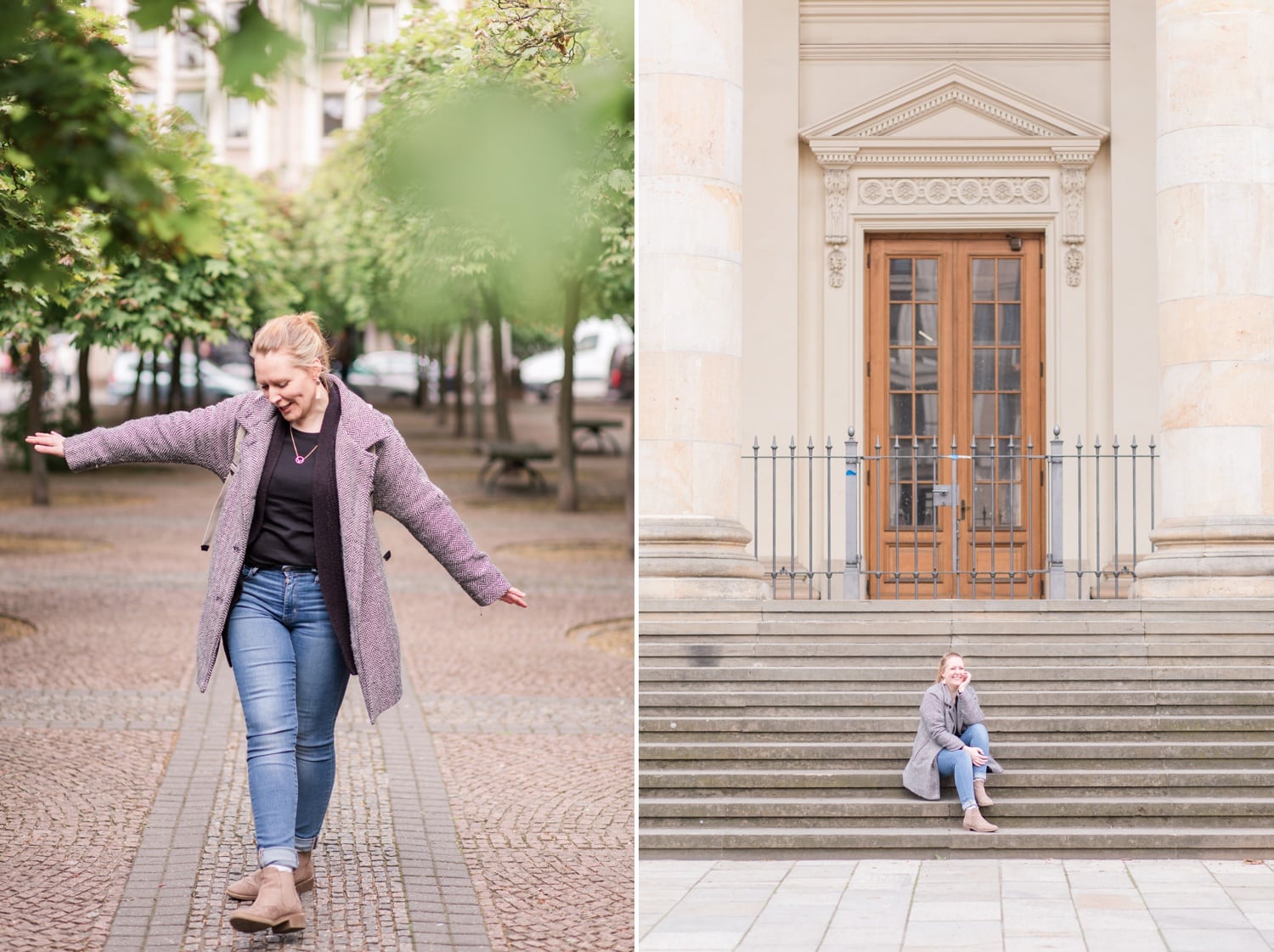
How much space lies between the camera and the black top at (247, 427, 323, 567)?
16.9ft

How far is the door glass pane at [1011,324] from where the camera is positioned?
46.1 ft

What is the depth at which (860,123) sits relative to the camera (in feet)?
45.1

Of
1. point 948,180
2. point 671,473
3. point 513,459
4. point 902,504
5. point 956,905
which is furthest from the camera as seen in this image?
point 513,459

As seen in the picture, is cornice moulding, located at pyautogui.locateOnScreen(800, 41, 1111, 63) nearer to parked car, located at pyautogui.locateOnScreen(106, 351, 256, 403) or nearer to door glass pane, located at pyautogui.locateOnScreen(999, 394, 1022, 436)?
door glass pane, located at pyautogui.locateOnScreen(999, 394, 1022, 436)

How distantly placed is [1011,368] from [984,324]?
0.42 m

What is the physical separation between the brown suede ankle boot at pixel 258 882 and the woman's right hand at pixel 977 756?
3.83m

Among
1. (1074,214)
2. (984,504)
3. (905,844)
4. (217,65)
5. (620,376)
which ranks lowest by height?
(905,844)

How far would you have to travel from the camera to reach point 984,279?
45.9 feet

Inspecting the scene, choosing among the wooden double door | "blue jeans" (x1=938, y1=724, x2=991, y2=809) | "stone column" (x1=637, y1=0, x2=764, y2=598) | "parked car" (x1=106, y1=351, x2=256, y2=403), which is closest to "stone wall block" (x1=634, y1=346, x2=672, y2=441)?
"stone column" (x1=637, y1=0, x2=764, y2=598)

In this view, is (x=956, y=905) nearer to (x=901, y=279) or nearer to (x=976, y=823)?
(x=976, y=823)

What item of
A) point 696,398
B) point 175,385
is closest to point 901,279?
point 696,398

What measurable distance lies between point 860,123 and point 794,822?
274 inches

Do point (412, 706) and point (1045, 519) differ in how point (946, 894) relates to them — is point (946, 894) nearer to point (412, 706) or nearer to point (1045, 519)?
point (412, 706)

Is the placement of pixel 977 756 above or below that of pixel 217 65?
below
